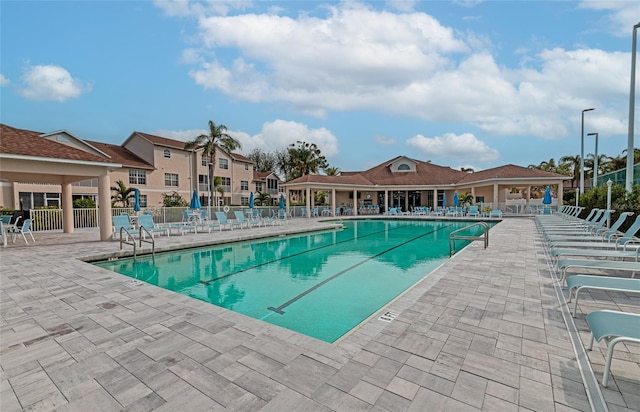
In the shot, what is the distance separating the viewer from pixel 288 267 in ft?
29.8

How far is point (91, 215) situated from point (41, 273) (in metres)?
12.2

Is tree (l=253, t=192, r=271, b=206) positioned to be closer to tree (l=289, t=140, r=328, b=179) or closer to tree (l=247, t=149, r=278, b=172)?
tree (l=289, t=140, r=328, b=179)

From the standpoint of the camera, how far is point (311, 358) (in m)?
2.87

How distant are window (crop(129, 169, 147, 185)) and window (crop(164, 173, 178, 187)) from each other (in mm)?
2145

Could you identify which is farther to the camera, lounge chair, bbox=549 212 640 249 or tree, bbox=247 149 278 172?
tree, bbox=247 149 278 172

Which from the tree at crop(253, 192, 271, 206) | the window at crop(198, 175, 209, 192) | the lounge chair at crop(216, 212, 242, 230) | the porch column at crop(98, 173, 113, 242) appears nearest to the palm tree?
the window at crop(198, 175, 209, 192)

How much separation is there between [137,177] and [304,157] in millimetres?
19068

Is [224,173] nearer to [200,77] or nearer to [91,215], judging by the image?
[91,215]

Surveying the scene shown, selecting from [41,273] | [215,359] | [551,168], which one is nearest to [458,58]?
[215,359]

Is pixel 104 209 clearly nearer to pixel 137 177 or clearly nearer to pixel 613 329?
pixel 613 329

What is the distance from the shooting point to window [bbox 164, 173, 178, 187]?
31.6 m

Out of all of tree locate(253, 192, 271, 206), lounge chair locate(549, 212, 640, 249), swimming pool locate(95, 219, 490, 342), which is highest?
tree locate(253, 192, 271, 206)

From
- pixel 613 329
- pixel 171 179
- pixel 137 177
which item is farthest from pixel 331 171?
pixel 613 329

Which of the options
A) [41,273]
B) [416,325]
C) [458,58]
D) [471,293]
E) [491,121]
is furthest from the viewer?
[491,121]
